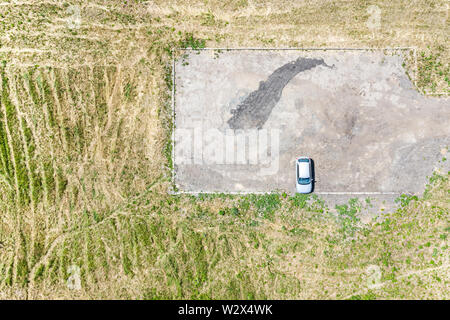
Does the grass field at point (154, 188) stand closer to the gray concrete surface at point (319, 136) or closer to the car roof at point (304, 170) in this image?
the gray concrete surface at point (319, 136)

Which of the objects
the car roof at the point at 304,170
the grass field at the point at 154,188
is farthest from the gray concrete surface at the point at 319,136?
the grass field at the point at 154,188

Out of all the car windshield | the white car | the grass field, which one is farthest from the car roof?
the grass field

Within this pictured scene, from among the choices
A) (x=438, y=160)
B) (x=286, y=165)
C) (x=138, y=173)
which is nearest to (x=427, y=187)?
(x=438, y=160)

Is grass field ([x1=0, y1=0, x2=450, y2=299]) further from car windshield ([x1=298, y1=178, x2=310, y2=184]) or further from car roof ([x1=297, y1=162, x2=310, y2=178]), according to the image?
car roof ([x1=297, y1=162, x2=310, y2=178])

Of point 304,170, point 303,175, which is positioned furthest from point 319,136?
point 303,175

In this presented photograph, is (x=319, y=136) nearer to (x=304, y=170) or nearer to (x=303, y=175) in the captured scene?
(x=304, y=170)
